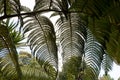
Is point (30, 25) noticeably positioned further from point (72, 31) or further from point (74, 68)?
point (74, 68)

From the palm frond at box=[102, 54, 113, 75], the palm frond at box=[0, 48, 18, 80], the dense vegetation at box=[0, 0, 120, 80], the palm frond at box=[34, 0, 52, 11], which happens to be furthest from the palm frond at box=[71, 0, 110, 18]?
the palm frond at box=[102, 54, 113, 75]

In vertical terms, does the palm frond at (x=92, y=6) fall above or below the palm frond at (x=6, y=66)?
above

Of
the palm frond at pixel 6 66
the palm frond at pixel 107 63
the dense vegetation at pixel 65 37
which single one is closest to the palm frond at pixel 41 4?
the dense vegetation at pixel 65 37

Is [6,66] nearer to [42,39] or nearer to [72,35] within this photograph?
[42,39]

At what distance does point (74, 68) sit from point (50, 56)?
1.37 feet

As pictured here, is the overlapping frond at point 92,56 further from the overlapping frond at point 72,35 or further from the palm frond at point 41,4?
the palm frond at point 41,4

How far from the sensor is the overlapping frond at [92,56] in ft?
14.1

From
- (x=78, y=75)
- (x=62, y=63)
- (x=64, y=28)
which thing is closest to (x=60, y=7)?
(x=64, y=28)

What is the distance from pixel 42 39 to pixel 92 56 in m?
0.61

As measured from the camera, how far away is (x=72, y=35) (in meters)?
4.29

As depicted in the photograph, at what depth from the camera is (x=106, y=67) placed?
465cm

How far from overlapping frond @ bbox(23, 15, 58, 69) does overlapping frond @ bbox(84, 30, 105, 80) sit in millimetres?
370

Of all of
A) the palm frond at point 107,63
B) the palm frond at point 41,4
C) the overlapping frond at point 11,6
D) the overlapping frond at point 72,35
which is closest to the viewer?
the overlapping frond at point 11,6

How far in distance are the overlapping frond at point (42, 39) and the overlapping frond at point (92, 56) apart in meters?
0.37
